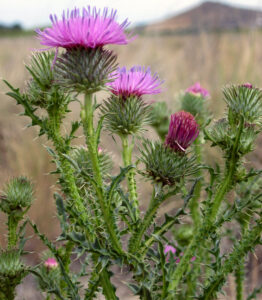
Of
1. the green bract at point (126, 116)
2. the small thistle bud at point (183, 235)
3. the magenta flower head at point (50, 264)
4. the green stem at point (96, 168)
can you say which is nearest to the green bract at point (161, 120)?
the small thistle bud at point (183, 235)

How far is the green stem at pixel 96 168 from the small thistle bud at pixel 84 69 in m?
0.05

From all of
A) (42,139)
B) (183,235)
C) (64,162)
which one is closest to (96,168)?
(64,162)

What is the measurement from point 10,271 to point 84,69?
0.85 metres

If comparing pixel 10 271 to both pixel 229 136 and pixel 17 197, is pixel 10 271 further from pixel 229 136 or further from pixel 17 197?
pixel 229 136

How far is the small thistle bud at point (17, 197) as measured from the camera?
5.94ft

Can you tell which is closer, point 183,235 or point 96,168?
point 96,168

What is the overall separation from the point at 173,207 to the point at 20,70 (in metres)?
3.83

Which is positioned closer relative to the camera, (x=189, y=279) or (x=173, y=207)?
(x=189, y=279)

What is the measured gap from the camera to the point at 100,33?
140 cm

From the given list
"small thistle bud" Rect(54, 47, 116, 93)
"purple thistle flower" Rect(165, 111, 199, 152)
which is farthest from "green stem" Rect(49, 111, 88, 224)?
"purple thistle flower" Rect(165, 111, 199, 152)

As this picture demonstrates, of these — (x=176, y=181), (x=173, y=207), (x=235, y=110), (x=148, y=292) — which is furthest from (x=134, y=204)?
(x=173, y=207)

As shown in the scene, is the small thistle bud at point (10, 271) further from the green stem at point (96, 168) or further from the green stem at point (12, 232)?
the green stem at point (96, 168)

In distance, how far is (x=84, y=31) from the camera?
138 centimetres

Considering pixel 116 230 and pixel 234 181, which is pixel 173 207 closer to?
pixel 234 181
